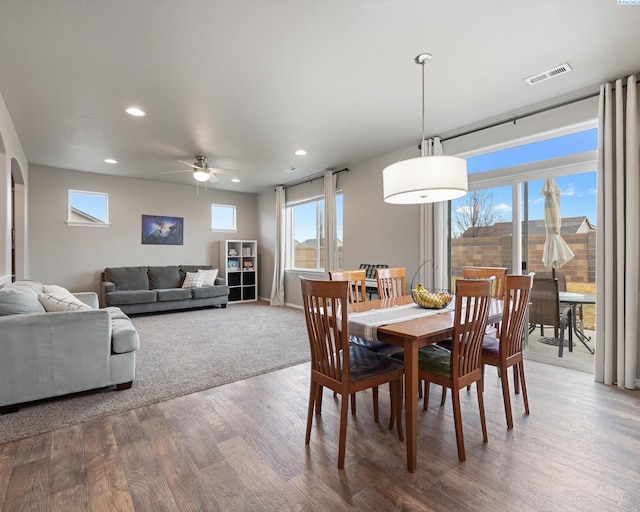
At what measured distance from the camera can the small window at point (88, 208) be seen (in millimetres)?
6043

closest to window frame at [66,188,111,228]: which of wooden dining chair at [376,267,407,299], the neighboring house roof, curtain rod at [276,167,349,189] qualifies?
curtain rod at [276,167,349,189]

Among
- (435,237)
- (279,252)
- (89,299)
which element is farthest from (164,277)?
(435,237)

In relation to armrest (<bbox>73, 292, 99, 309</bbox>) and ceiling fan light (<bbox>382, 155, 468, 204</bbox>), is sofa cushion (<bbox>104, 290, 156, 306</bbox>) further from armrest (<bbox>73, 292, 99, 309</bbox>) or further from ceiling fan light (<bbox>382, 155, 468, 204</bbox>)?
ceiling fan light (<bbox>382, 155, 468, 204</bbox>)

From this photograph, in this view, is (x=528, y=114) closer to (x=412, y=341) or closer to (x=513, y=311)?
(x=513, y=311)

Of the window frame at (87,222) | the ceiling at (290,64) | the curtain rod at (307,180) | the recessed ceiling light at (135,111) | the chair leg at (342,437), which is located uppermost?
the ceiling at (290,64)

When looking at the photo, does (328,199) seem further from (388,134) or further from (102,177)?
(102,177)

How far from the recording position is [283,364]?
11.2 feet

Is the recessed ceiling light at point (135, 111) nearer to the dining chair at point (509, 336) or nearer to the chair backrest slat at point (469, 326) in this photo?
the chair backrest slat at point (469, 326)

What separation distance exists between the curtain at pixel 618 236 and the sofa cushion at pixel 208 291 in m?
5.93

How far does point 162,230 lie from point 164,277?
1.04 m

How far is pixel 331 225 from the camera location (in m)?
5.86

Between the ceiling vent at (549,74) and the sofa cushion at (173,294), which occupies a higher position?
the ceiling vent at (549,74)

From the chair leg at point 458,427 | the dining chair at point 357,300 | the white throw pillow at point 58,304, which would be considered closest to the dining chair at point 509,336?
the chair leg at point 458,427

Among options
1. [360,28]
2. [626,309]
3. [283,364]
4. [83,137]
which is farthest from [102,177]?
[626,309]
